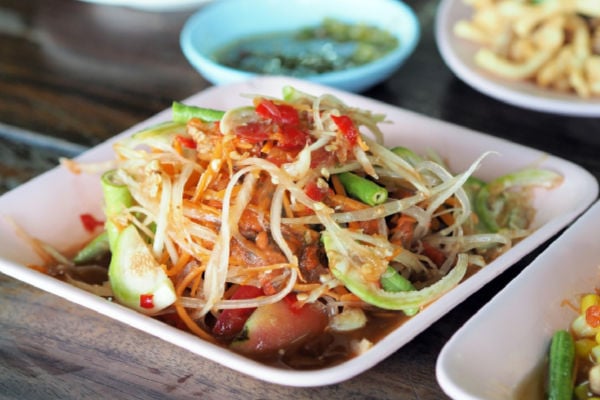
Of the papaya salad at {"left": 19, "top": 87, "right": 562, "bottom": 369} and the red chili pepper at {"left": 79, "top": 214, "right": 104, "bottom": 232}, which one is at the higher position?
the papaya salad at {"left": 19, "top": 87, "right": 562, "bottom": 369}

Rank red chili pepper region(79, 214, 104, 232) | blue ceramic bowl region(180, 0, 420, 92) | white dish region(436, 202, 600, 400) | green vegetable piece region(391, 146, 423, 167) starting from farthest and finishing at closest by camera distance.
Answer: blue ceramic bowl region(180, 0, 420, 92) < red chili pepper region(79, 214, 104, 232) < green vegetable piece region(391, 146, 423, 167) < white dish region(436, 202, 600, 400)

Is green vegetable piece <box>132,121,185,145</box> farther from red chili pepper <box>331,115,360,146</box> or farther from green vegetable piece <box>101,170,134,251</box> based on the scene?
red chili pepper <box>331,115,360,146</box>

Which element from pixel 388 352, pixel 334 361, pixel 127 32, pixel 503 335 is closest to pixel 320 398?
pixel 334 361

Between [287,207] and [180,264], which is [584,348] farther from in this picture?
[180,264]

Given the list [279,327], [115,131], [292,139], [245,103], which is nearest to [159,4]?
[115,131]

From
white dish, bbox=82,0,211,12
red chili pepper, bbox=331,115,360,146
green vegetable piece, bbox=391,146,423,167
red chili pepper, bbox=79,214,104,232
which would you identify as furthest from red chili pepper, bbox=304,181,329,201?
white dish, bbox=82,0,211,12

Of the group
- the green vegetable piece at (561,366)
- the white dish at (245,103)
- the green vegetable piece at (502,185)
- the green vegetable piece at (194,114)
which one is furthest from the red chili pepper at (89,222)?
the green vegetable piece at (561,366)

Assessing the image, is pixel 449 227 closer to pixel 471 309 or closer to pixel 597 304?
pixel 471 309
